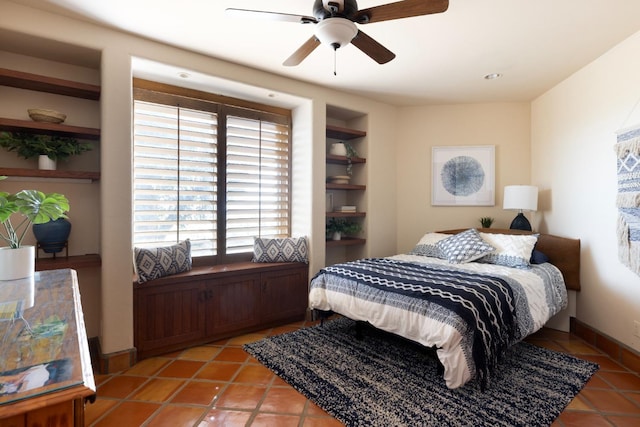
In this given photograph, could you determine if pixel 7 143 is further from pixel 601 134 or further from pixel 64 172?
pixel 601 134

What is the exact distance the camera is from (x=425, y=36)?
2.57 meters

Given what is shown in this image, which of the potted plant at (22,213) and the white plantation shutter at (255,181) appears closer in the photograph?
the potted plant at (22,213)

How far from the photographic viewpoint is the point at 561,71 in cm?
322

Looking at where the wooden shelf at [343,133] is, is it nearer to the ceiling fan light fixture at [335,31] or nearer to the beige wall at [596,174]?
the ceiling fan light fixture at [335,31]

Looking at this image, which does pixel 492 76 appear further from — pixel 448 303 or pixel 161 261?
pixel 161 261

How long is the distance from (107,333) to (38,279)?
107 centimetres

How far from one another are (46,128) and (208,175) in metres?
1.33

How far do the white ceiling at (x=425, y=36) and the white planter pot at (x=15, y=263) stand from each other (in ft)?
5.63

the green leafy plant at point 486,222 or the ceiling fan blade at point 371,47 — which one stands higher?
the ceiling fan blade at point 371,47

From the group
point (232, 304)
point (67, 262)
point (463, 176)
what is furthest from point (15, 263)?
point (463, 176)

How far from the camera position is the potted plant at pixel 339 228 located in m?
4.13

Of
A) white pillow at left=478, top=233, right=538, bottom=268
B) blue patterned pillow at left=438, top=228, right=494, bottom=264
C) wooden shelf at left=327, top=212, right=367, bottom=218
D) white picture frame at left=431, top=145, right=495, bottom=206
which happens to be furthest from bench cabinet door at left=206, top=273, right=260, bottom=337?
white picture frame at left=431, top=145, right=495, bottom=206

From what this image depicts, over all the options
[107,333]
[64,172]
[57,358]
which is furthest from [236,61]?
[57,358]

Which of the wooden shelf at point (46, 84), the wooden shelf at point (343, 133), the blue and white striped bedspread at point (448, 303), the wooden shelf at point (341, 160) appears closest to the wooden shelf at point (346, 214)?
the wooden shelf at point (341, 160)
